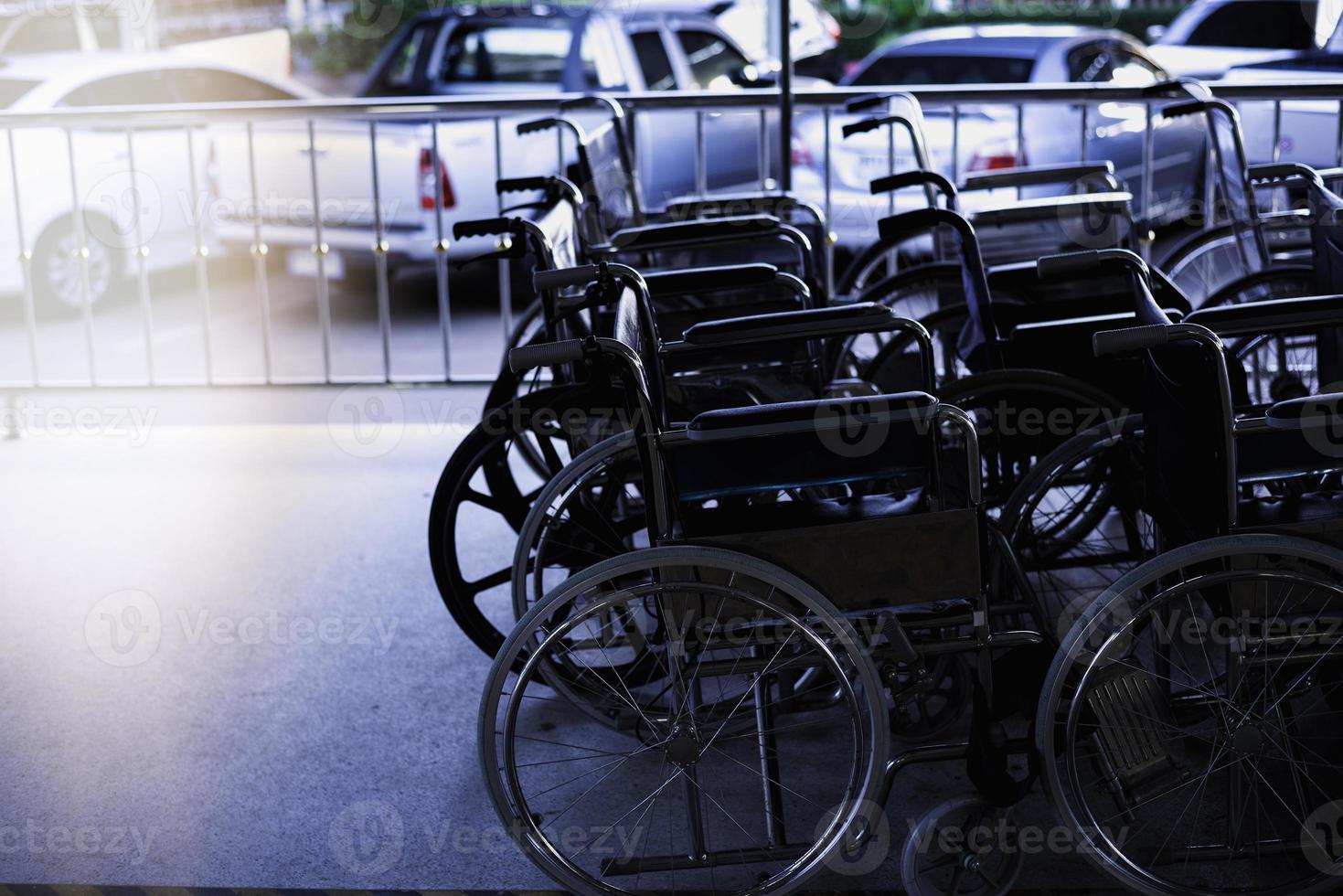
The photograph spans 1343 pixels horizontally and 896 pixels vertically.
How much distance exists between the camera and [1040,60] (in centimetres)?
754

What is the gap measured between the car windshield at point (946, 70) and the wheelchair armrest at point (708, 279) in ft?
15.3

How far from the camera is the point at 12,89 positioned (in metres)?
6.84

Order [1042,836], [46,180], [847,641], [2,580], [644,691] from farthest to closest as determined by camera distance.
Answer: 1. [46,180]
2. [2,580]
3. [644,691]
4. [1042,836]
5. [847,641]

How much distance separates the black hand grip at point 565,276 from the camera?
8.96 ft

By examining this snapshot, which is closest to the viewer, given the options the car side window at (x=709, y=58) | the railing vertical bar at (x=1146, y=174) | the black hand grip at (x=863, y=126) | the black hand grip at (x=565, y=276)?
the black hand grip at (x=565, y=276)

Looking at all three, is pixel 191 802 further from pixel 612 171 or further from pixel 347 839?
pixel 612 171

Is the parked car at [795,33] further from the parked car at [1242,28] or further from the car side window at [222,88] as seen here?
the car side window at [222,88]

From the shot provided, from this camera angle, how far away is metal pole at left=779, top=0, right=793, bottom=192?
4.04 m

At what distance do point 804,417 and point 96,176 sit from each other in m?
5.61

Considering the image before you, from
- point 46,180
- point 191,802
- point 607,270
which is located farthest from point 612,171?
point 46,180

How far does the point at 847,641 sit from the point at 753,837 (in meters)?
0.60

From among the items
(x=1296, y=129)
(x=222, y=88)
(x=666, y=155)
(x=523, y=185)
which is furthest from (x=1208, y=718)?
(x=222, y=88)

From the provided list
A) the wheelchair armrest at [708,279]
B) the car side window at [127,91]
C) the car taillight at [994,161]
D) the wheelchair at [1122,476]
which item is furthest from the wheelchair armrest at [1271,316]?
the car side window at [127,91]

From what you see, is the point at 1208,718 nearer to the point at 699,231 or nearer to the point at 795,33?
the point at 699,231
